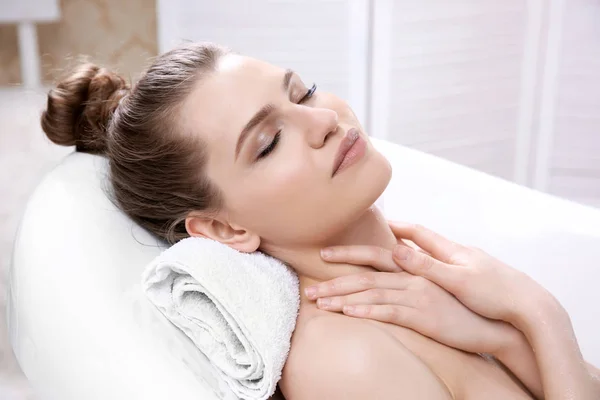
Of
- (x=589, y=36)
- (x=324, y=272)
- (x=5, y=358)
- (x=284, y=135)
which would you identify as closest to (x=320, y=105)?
(x=284, y=135)

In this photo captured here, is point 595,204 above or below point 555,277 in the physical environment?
below

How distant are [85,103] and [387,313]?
0.73m

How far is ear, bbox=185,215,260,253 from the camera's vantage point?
1252mm

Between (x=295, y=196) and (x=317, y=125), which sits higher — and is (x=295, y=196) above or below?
below

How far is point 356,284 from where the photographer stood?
1.21 metres

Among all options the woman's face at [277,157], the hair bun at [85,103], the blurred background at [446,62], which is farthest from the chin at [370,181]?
the blurred background at [446,62]

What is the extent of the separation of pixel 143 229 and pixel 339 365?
51 cm

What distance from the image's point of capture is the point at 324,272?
128 cm

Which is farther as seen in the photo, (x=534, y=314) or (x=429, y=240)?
(x=429, y=240)

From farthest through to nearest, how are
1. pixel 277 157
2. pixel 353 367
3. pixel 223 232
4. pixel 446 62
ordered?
pixel 446 62 → pixel 223 232 → pixel 277 157 → pixel 353 367

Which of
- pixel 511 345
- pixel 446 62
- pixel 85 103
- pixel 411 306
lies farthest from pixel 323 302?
pixel 446 62

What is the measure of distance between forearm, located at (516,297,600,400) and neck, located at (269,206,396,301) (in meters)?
0.29

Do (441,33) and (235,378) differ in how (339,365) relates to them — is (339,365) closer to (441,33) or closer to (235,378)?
(235,378)

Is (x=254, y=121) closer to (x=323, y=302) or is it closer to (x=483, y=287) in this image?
(x=323, y=302)
